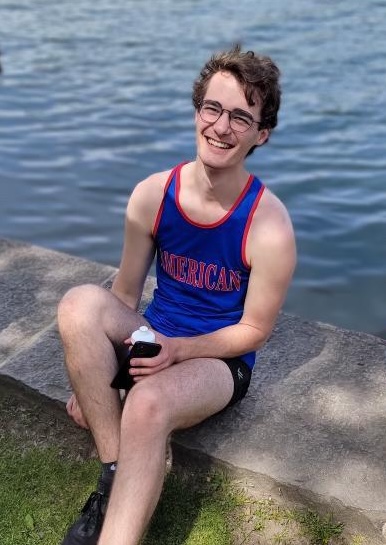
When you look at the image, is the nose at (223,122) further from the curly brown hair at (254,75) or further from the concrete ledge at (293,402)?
the concrete ledge at (293,402)

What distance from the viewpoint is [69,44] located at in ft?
39.9

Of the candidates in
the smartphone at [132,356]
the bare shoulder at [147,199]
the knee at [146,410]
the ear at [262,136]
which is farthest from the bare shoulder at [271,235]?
the knee at [146,410]

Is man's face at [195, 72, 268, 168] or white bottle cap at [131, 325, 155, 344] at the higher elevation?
man's face at [195, 72, 268, 168]

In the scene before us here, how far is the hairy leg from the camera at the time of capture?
112 inches

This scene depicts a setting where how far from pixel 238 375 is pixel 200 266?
421 mm

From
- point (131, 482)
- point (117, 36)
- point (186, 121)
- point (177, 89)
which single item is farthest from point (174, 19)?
point (131, 482)

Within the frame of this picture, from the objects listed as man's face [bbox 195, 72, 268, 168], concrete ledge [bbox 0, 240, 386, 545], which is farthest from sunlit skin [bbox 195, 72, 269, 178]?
concrete ledge [bbox 0, 240, 386, 545]

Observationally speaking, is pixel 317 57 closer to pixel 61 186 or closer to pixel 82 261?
pixel 61 186

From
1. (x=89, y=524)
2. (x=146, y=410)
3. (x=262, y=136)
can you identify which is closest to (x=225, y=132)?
(x=262, y=136)

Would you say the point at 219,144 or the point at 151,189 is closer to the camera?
the point at 219,144

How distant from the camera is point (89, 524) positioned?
268 centimetres

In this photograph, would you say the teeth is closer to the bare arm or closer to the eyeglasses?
the eyeglasses

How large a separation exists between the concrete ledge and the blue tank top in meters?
0.27

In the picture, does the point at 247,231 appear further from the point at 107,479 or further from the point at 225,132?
the point at 107,479
